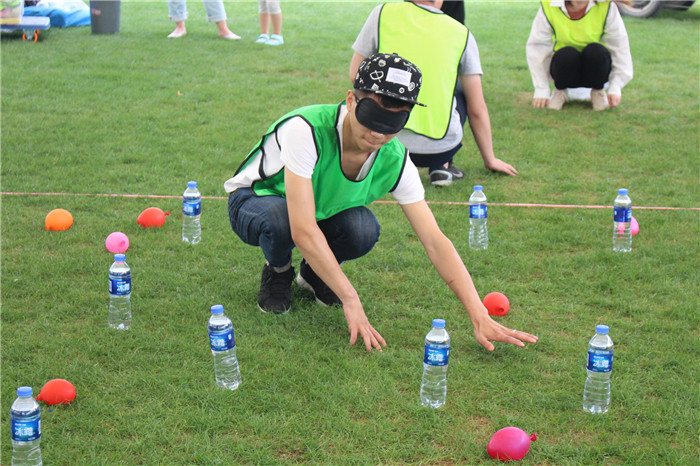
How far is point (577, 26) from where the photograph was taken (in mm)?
8867

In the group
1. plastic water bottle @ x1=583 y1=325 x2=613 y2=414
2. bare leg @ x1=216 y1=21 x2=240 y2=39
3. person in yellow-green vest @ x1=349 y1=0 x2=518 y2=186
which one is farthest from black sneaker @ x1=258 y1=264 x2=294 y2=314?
bare leg @ x1=216 y1=21 x2=240 y2=39

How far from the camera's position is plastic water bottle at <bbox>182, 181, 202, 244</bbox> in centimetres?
558

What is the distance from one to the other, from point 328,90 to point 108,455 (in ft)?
23.0

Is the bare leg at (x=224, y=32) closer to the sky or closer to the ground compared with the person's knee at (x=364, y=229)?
closer to the ground

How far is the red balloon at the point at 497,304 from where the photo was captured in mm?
4555

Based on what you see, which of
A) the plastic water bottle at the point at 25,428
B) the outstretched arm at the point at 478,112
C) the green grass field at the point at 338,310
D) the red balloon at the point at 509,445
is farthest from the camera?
the outstretched arm at the point at 478,112

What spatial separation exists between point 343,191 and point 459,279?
80 cm

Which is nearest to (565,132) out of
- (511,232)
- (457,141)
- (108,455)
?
(457,141)

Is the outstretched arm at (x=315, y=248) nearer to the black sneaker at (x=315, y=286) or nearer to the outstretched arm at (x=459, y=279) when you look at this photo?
the outstretched arm at (x=459, y=279)

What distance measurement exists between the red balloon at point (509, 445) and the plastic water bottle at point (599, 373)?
50 centimetres

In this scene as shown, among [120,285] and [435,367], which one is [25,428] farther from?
[435,367]

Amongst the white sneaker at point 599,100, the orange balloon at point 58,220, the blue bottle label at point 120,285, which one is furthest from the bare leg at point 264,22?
the blue bottle label at point 120,285

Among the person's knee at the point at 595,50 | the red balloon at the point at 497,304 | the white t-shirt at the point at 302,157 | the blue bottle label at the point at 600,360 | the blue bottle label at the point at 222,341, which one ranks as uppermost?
the white t-shirt at the point at 302,157

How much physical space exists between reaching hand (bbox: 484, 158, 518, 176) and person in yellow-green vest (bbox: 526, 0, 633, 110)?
96.1 inches
